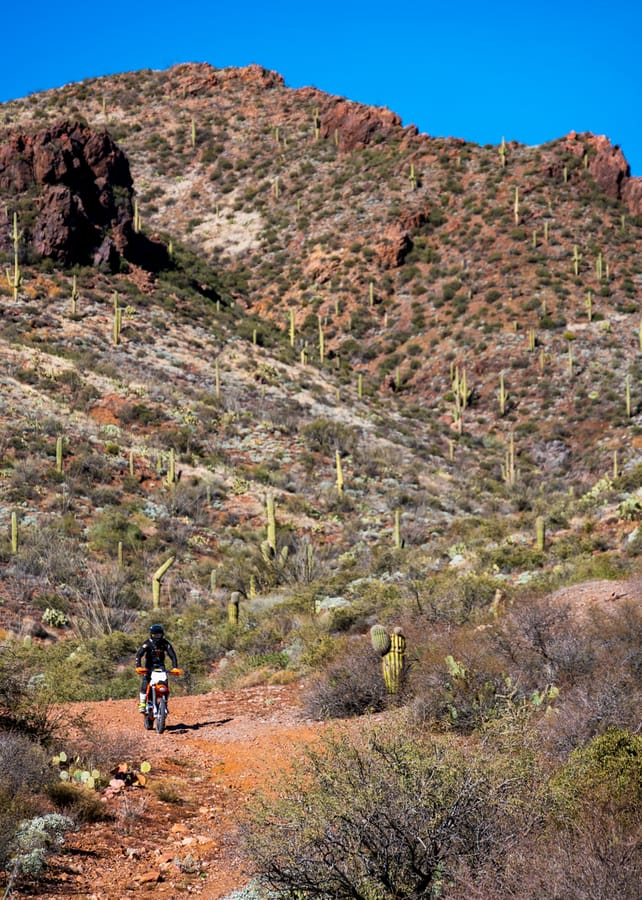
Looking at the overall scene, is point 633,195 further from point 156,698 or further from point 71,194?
point 156,698

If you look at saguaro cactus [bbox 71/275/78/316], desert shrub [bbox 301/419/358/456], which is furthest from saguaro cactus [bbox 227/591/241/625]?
saguaro cactus [bbox 71/275/78/316]

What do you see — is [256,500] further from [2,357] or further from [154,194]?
[154,194]

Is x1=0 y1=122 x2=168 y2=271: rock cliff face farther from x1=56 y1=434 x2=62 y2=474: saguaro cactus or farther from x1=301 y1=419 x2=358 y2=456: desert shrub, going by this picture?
x1=56 y1=434 x2=62 y2=474: saguaro cactus

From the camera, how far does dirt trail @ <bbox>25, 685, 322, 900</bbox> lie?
218 inches

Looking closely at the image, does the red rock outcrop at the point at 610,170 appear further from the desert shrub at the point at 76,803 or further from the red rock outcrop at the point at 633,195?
the desert shrub at the point at 76,803

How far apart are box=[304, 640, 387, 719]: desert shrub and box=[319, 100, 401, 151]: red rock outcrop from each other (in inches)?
2256

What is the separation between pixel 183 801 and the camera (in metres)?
7.16

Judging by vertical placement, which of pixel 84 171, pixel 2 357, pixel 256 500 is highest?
pixel 84 171

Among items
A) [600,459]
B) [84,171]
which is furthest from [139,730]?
[84,171]

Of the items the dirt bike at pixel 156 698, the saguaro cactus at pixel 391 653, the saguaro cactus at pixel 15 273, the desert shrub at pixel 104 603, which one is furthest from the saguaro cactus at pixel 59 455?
the saguaro cactus at pixel 391 653

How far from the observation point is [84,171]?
41.1 meters

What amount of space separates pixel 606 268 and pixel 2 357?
104 ft

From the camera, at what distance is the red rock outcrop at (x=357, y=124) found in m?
62.3

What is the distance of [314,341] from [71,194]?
15.5m
